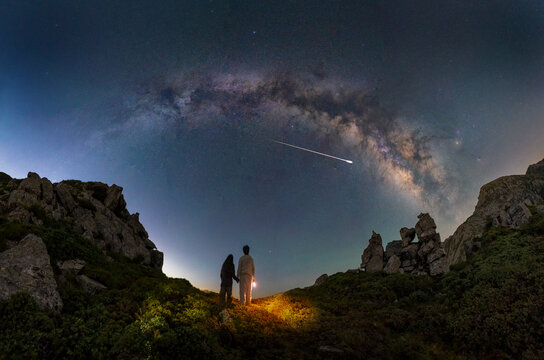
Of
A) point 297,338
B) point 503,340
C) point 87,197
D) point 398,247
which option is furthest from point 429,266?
point 87,197

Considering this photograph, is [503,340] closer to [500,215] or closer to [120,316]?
[120,316]

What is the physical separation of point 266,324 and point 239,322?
1.86m

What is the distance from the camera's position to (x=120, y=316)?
10.1 metres

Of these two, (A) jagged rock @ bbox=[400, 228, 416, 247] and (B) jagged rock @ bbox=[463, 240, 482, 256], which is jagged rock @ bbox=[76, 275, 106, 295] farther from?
(A) jagged rock @ bbox=[400, 228, 416, 247]

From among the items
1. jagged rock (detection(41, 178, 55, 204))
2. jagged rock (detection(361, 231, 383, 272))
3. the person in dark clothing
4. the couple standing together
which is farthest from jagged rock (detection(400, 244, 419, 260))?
jagged rock (detection(41, 178, 55, 204))

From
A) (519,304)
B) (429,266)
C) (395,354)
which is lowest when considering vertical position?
(395,354)

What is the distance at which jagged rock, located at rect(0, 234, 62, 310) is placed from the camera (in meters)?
9.15

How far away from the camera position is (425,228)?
40.6 meters

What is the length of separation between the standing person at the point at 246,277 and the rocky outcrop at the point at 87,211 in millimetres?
13555

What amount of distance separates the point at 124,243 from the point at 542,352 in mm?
30785

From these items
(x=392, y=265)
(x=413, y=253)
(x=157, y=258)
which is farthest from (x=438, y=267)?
(x=157, y=258)

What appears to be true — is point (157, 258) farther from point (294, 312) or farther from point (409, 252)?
point (409, 252)

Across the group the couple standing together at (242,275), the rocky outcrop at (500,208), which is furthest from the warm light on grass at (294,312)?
the rocky outcrop at (500,208)

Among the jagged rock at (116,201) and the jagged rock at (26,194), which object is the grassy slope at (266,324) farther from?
the jagged rock at (116,201)
